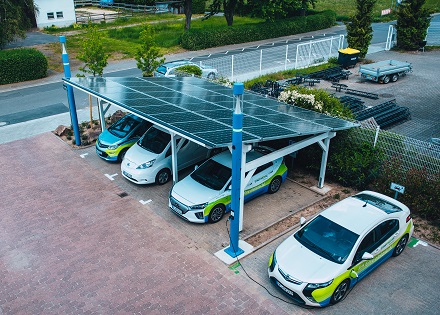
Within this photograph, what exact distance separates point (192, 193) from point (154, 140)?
326cm

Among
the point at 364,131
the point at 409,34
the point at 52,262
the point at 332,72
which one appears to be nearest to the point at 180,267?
the point at 52,262

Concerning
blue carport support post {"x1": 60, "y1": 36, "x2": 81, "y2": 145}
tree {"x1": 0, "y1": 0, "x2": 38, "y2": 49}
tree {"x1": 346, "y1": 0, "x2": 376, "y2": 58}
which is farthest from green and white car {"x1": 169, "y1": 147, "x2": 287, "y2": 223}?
tree {"x1": 0, "y1": 0, "x2": 38, "y2": 49}

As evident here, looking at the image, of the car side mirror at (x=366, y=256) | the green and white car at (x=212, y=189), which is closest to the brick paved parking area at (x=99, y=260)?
the green and white car at (x=212, y=189)

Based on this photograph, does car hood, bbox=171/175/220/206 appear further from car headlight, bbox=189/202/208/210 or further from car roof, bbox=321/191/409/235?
car roof, bbox=321/191/409/235


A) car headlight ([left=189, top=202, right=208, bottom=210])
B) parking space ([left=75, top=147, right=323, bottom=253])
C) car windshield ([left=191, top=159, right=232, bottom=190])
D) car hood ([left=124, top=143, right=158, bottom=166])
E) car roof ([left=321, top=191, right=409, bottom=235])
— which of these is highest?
car roof ([left=321, top=191, right=409, bottom=235])

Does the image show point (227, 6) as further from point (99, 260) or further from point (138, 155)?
point (99, 260)

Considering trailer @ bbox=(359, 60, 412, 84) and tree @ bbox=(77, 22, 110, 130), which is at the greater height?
tree @ bbox=(77, 22, 110, 130)

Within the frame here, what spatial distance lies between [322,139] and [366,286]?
Result: 4.76 metres

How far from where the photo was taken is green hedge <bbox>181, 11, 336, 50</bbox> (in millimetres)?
33406

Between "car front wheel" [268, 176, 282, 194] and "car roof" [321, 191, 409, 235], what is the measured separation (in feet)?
9.47

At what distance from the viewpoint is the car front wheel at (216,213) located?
10820 mm

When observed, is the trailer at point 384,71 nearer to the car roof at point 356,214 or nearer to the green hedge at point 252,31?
the green hedge at point 252,31

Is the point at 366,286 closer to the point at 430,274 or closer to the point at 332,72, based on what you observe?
the point at 430,274

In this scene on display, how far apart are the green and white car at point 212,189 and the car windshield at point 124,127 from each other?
4191mm
